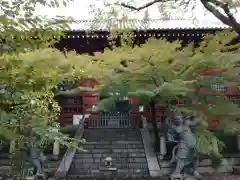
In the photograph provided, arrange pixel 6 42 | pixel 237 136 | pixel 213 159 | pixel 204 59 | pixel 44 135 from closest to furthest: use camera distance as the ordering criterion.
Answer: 1. pixel 6 42
2. pixel 44 135
3. pixel 204 59
4. pixel 213 159
5. pixel 237 136

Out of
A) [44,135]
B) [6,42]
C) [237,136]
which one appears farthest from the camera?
[237,136]

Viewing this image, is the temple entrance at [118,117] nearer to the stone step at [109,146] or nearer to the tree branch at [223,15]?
the stone step at [109,146]

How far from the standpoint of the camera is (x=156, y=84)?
1286 cm

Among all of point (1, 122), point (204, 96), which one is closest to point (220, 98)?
point (204, 96)

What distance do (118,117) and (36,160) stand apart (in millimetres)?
5638

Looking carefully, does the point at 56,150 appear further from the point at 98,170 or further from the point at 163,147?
the point at 163,147

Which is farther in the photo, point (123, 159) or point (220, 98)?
point (123, 159)

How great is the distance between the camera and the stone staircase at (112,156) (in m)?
13.1

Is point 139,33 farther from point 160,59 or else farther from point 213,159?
point 213,159

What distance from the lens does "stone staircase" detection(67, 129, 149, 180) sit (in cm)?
1311

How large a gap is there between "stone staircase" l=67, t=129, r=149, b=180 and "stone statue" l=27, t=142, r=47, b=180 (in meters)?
0.94

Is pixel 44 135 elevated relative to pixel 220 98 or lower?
lower

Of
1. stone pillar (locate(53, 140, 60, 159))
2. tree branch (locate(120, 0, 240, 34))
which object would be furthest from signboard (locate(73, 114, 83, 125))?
tree branch (locate(120, 0, 240, 34))

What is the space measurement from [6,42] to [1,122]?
2.37 feet
